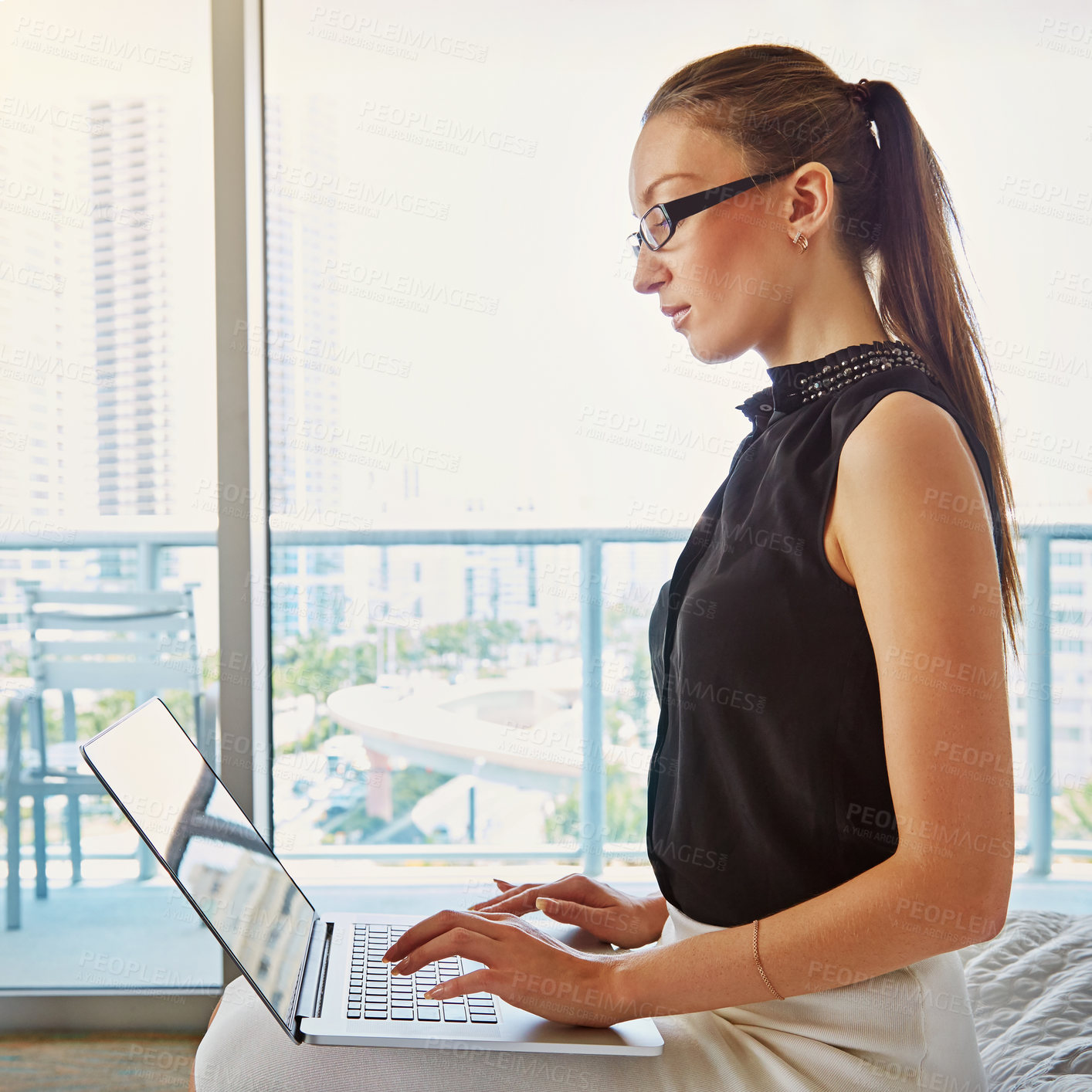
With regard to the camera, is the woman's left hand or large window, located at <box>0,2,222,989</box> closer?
the woman's left hand

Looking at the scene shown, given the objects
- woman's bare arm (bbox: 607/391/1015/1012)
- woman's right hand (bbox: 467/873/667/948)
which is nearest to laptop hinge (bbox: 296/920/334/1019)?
woman's right hand (bbox: 467/873/667/948)

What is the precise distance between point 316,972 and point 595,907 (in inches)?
11.5

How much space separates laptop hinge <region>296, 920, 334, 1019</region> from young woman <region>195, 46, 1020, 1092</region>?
0.03 m

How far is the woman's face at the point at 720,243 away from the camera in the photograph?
2.82 ft

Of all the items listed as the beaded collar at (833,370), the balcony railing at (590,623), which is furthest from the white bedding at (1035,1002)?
the balcony railing at (590,623)

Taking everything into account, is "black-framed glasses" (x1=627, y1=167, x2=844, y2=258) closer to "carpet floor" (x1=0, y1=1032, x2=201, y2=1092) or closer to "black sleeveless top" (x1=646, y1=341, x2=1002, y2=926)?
"black sleeveless top" (x1=646, y1=341, x2=1002, y2=926)

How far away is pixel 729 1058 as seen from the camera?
2.39ft

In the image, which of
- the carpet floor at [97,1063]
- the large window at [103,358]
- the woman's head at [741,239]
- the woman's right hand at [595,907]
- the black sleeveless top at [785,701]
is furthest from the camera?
the large window at [103,358]

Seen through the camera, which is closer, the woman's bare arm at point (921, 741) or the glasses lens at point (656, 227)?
the woman's bare arm at point (921, 741)

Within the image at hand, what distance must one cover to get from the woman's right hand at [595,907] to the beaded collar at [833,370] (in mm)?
528

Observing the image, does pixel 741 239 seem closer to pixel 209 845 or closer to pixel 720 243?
pixel 720 243

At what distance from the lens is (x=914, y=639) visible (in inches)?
25.5

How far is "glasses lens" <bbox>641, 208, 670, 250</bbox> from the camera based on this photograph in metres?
0.90

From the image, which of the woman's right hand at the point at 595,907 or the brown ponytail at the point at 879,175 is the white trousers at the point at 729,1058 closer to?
the woman's right hand at the point at 595,907
